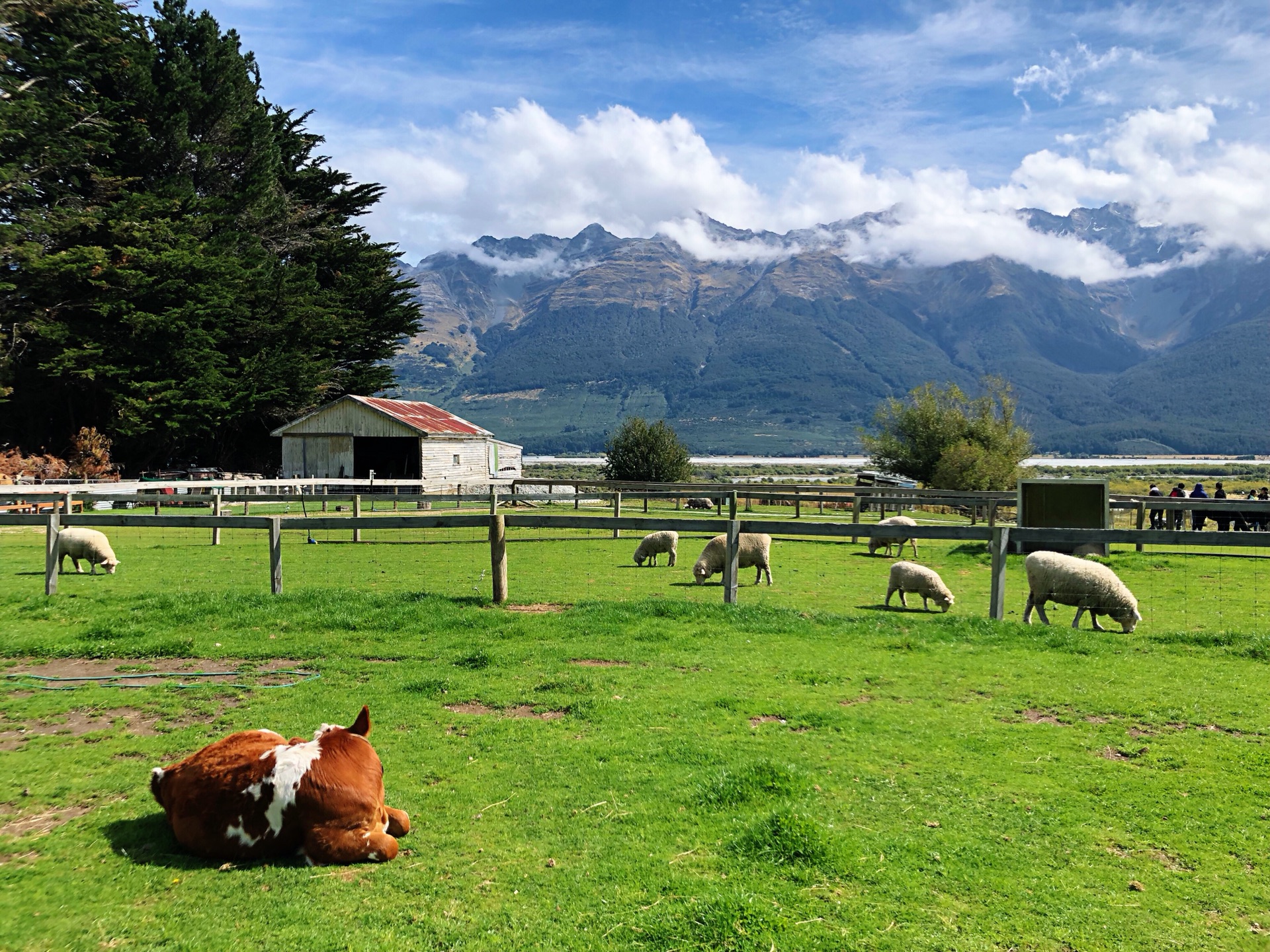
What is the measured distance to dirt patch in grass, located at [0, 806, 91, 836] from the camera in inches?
195

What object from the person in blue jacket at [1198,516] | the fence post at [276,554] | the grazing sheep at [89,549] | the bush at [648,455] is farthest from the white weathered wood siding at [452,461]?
the person in blue jacket at [1198,516]

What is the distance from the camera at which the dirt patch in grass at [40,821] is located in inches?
195

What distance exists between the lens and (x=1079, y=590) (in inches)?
445

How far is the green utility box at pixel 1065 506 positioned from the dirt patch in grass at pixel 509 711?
1514 cm

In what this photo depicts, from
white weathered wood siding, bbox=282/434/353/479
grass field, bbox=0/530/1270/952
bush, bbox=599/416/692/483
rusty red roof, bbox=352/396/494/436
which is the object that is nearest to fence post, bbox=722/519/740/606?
grass field, bbox=0/530/1270/952

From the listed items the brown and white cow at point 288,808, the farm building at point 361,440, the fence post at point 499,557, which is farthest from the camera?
the farm building at point 361,440

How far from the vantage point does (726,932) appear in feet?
12.8

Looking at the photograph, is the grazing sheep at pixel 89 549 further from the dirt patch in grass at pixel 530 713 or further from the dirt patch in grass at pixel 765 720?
the dirt patch in grass at pixel 765 720

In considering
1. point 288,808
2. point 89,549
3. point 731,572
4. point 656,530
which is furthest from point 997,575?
point 89,549

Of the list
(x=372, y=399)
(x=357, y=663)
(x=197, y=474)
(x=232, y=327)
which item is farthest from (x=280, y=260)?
(x=357, y=663)

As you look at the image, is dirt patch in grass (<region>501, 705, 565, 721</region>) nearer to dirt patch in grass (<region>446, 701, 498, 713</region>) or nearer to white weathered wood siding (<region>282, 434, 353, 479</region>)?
dirt patch in grass (<region>446, 701, 498, 713</region>)

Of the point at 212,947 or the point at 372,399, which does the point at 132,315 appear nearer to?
the point at 372,399

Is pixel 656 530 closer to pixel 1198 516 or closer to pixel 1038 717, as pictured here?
pixel 1038 717

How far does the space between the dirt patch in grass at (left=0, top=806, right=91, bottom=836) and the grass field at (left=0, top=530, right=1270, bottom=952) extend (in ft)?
0.13
